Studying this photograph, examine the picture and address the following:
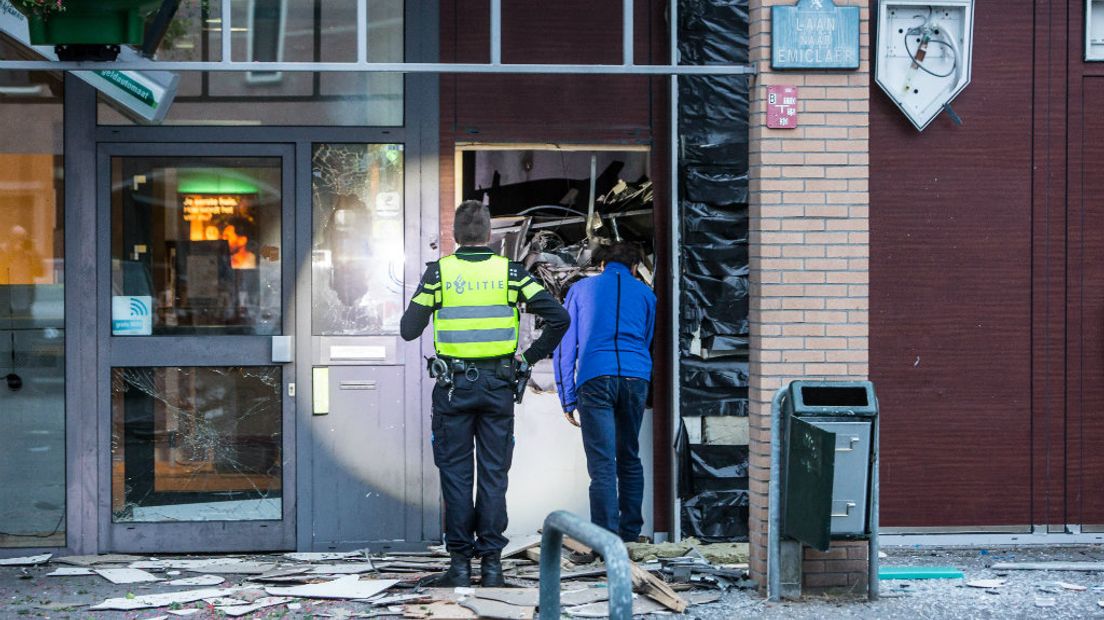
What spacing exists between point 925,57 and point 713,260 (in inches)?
69.6

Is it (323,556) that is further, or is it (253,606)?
(323,556)

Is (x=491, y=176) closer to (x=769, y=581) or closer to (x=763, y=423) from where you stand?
(x=763, y=423)

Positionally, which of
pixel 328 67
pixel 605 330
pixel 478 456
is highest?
pixel 328 67

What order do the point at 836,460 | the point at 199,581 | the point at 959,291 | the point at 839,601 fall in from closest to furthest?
the point at 836,460, the point at 839,601, the point at 199,581, the point at 959,291

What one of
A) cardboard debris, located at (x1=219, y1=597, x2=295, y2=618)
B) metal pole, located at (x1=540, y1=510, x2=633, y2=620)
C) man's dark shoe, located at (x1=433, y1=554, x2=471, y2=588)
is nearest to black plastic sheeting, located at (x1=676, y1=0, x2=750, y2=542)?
man's dark shoe, located at (x1=433, y1=554, x2=471, y2=588)

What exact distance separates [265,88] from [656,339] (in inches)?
110

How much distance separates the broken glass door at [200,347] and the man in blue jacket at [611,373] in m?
1.72

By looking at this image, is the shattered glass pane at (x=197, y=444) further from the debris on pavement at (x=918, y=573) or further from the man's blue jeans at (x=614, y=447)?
the debris on pavement at (x=918, y=573)

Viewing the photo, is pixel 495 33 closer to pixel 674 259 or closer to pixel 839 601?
pixel 674 259

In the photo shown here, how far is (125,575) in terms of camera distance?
23.9 ft

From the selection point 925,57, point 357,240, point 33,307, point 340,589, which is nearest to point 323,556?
point 340,589

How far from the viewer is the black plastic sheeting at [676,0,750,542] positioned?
8.10m

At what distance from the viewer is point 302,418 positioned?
8.00 meters

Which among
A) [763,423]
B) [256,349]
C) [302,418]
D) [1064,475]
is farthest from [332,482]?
[1064,475]
